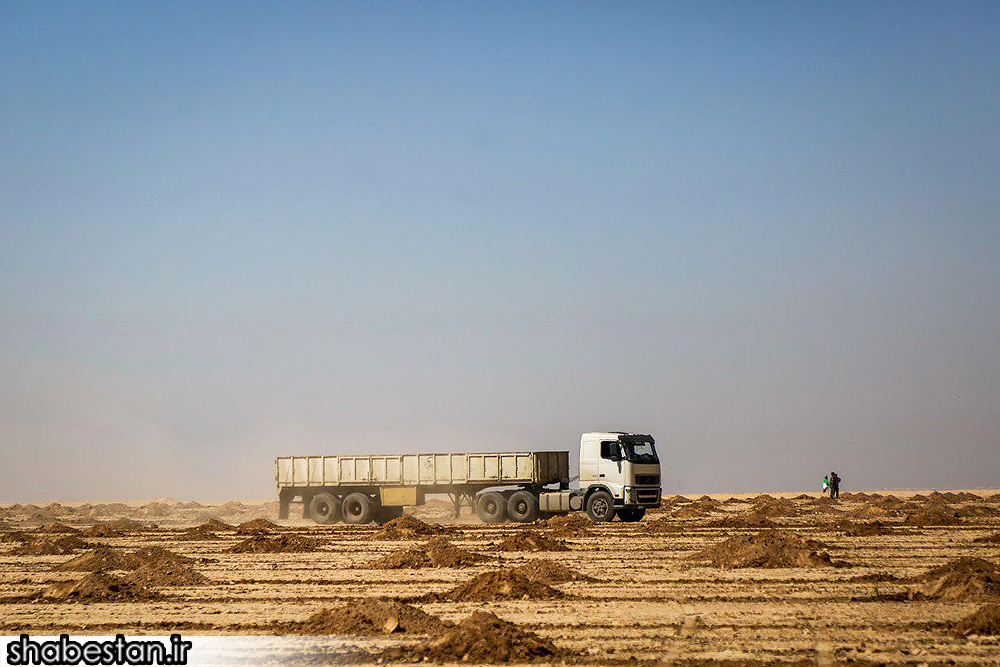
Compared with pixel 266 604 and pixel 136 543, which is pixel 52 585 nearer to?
pixel 266 604

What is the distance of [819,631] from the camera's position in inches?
722

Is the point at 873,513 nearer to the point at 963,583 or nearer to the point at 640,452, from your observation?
the point at 640,452

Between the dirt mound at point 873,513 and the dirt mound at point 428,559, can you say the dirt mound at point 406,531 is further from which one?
the dirt mound at point 873,513

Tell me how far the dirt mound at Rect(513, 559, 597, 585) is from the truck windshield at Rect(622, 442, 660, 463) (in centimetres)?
1696

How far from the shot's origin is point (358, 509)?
48688 mm

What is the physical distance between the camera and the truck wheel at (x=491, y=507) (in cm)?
4581

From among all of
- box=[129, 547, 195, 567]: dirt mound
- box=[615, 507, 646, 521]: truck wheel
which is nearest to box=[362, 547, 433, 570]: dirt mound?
box=[129, 547, 195, 567]: dirt mound

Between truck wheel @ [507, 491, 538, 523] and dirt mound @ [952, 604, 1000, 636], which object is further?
truck wheel @ [507, 491, 538, 523]

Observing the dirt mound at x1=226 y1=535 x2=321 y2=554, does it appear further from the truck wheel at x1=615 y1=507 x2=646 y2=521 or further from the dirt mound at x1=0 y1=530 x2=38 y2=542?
the truck wheel at x1=615 y1=507 x2=646 y2=521

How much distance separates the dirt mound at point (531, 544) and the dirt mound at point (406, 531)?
6051mm

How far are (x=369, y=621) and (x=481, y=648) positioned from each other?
318 cm

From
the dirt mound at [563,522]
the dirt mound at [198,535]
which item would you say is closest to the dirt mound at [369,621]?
the dirt mound at [563,522]

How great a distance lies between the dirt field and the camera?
1700 centimetres

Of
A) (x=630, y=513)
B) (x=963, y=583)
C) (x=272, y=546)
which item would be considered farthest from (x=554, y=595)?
(x=630, y=513)
